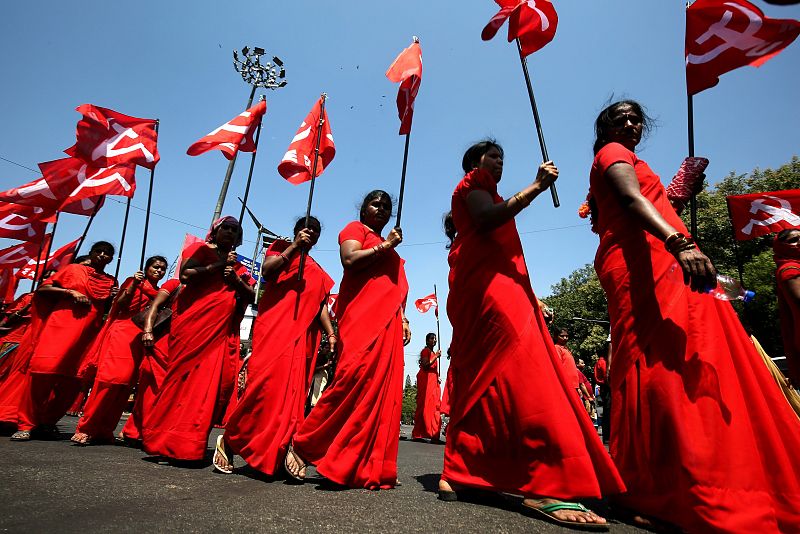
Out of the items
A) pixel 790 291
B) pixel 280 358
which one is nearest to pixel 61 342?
pixel 280 358

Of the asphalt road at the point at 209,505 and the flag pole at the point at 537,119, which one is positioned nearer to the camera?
the asphalt road at the point at 209,505

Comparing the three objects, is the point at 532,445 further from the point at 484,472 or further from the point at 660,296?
the point at 660,296

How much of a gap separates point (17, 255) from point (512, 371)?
8515mm

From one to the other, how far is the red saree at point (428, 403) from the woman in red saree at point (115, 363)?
6.35 meters

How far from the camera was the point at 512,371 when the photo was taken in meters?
2.27

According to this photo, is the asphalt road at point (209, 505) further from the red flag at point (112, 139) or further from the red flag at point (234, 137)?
the red flag at point (112, 139)

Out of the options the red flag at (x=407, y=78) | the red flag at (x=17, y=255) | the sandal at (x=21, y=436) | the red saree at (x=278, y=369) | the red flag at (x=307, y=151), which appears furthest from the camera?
the red flag at (x=17, y=255)

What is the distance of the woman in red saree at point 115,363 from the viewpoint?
471cm

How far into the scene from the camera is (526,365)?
2.26 metres

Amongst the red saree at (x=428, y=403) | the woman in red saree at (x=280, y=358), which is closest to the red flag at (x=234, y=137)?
the woman in red saree at (x=280, y=358)

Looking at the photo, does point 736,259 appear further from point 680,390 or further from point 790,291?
point 680,390

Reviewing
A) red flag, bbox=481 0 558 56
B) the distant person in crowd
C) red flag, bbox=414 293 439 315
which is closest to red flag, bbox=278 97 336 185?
red flag, bbox=481 0 558 56

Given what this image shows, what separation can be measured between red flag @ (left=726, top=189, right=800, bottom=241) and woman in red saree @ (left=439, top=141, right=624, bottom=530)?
4300mm

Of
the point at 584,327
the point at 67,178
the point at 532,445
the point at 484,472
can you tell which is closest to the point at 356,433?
the point at 484,472
